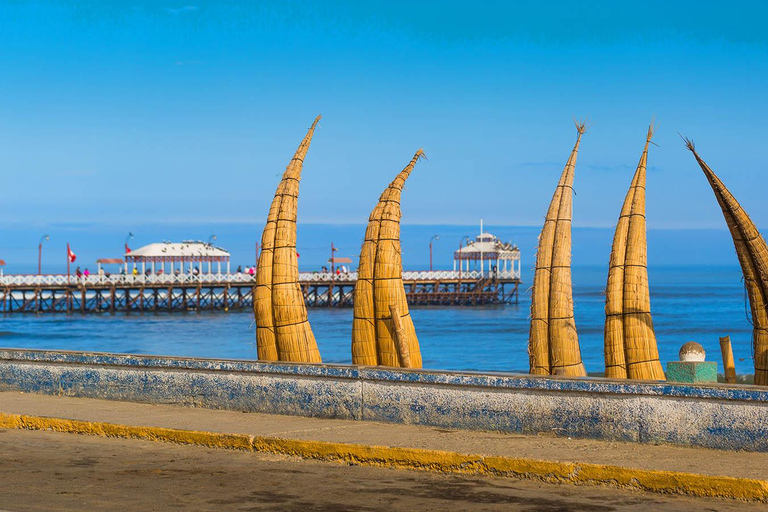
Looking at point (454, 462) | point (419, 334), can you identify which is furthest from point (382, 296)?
point (419, 334)

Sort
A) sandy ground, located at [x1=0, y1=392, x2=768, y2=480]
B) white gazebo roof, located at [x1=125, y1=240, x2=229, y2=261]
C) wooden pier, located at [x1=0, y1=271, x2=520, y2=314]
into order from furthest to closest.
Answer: white gazebo roof, located at [x1=125, y1=240, x2=229, y2=261], wooden pier, located at [x1=0, y1=271, x2=520, y2=314], sandy ground, located at [x1=0, y1=392, x2=768, y2=480]

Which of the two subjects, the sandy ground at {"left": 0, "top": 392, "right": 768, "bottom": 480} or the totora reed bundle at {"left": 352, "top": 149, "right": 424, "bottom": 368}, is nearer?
the sandy ground at {"left": 0, "top": 392, "right": 768, "bottom": 480}

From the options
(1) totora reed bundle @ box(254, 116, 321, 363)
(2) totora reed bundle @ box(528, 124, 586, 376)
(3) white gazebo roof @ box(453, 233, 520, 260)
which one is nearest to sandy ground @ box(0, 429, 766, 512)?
(1) totora reed bundle @ box(254, 116, 321, 363)

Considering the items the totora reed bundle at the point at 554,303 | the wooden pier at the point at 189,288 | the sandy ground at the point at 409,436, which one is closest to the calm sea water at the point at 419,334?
the wooden pier at the point at 189,288

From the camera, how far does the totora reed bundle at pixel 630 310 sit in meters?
15.6

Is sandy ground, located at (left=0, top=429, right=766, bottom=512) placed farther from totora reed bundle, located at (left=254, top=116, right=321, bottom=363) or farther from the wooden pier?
the wooden pier

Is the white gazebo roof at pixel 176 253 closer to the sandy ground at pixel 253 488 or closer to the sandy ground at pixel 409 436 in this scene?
the sandy ground at pixel 409 436

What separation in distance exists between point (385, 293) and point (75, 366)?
4.89 metres

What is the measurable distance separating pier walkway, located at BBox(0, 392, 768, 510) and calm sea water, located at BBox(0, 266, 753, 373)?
3952 cm

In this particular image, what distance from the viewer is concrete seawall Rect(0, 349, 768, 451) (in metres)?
8.09

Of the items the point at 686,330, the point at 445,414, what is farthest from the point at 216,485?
the point at 686,330

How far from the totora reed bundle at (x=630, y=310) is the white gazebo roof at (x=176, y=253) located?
75161 mm

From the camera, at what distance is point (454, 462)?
812 cm

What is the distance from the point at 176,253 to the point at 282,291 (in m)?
75.1
